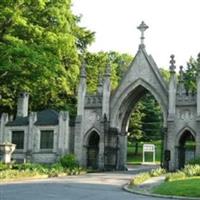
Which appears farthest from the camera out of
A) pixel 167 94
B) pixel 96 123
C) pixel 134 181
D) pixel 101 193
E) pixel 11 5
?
pixel 96 123

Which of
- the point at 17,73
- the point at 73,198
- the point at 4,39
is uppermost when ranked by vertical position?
the point at 4,39

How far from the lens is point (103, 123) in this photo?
122 feet

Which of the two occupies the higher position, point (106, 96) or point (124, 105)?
point (106, 96)

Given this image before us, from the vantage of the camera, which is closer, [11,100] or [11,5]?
[11,5]

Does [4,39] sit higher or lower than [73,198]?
higher

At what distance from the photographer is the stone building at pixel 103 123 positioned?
35219 millimetres

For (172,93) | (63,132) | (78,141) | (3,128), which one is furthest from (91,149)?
(172,93)

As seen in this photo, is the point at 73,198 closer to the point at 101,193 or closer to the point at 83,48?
the point at 101,193

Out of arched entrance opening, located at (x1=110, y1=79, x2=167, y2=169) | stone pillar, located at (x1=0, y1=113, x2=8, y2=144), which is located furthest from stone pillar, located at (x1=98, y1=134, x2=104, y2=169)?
stone pillar, located at (x1=0, y1=113, x2=8, y2=144)

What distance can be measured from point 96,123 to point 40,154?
4798 millimetres

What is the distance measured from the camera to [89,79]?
4997cm

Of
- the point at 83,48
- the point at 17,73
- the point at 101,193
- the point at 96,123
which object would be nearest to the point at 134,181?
the point at 101,193

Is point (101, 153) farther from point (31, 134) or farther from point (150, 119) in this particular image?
point (150, 119)

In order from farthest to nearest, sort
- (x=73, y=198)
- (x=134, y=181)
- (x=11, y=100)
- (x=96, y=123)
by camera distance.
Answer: (x=11, y=100)
(x=96, y=123)
(x=134, y=181)
(x=73, y=198)
